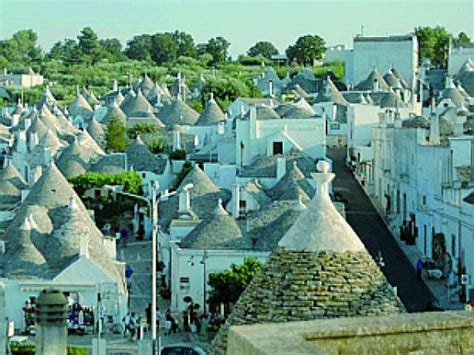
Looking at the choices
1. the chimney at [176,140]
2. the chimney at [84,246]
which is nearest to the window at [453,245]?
the chimney at [84,246]

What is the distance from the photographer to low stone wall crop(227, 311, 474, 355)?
17.4 feet

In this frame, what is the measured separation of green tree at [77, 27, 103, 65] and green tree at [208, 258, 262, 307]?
341ft

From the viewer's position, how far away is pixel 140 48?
13475cm

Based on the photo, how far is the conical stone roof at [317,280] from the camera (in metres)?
8.90

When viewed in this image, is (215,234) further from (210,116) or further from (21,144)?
(210,116)

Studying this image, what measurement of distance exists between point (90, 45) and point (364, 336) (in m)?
131

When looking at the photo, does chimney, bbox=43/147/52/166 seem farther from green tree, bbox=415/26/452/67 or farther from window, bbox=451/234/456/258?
green tree, bbox=415/26/452/67

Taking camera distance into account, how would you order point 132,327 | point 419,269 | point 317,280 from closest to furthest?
point 317,280 < point 132,327 < point 419,269

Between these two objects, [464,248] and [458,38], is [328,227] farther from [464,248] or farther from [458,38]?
[458,38]

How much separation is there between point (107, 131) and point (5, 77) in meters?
53.1

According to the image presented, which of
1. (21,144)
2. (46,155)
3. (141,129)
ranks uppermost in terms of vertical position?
(141,129)

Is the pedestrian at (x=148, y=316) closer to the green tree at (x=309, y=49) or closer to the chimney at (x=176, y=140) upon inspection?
the chimney at (x=176, y=140)

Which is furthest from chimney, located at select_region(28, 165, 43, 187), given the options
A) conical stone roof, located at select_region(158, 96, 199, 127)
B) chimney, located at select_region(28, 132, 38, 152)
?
conical stone roof, located at select_region(158, 96, 199, 127)

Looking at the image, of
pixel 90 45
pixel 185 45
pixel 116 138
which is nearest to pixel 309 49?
pixel 185 45
